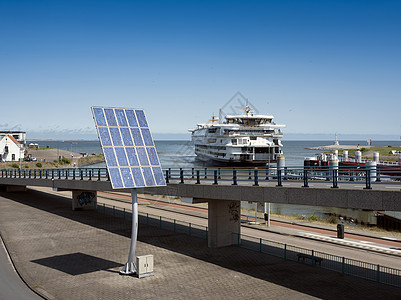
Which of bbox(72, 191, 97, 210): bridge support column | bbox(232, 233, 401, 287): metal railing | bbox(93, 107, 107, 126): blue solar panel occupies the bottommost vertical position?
bbox(232, 233, 401, 287): metal railing

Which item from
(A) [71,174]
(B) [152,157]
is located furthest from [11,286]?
(A) [71,174]

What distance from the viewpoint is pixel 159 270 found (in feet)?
65.8

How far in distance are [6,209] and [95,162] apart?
122m

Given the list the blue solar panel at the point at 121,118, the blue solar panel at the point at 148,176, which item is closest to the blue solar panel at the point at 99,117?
the blue solar panel at the point at 121,118

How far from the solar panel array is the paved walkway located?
4.53 metres

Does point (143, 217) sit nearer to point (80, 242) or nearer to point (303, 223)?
point (80, 242)

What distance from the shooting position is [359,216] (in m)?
45.6

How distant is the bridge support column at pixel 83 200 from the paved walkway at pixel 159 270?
7.66 metres

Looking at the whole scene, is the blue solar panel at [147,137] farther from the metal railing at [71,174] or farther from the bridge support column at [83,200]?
the bridge support column at [83,200]

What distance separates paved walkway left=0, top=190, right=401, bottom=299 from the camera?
55.4 ft

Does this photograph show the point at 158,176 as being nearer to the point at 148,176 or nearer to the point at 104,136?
the point at 148,176

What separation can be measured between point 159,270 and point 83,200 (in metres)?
21.1

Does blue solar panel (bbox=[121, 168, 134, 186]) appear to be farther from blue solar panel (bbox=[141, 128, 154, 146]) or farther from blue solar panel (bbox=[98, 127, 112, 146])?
blue solar panel (bbox=[141, 128, 154, 146])

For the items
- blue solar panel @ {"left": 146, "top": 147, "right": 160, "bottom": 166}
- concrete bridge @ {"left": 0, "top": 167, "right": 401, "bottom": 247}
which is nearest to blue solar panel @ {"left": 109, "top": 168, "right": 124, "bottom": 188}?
blue solar panel @ {"left": 146, "top": 147, "right": 160, "bottom": 166}
